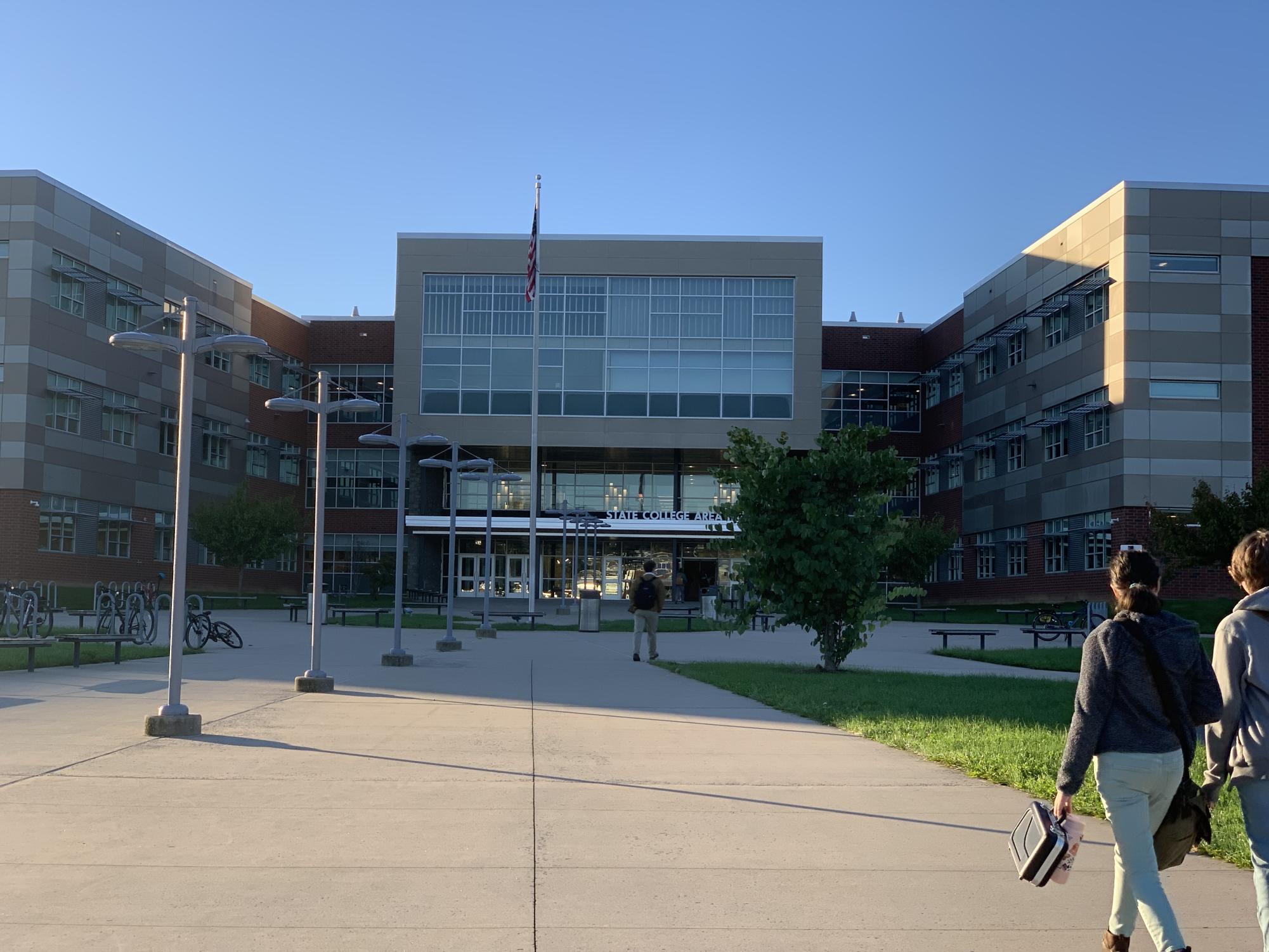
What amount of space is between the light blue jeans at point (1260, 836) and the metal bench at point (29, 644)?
16.5 metres

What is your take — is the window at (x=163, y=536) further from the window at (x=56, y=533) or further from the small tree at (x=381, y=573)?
the small tree at (x=381, y=573)

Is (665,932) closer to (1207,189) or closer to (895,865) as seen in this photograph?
(895,865)

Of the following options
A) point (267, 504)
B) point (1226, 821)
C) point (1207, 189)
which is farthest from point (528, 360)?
point (1226, 821)

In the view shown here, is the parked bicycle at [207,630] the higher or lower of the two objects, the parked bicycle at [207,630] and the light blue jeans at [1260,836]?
the lower

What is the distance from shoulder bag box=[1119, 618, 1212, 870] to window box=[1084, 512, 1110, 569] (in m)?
48.5

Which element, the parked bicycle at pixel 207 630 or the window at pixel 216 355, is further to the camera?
the window at pixel 216 355

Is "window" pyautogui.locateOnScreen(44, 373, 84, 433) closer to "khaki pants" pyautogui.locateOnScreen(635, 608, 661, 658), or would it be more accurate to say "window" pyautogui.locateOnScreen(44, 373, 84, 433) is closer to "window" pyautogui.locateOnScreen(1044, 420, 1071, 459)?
"khaki pants" pyautogui.locateOnScreen(635, 608, 661, 658)

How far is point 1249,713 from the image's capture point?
15.9ft

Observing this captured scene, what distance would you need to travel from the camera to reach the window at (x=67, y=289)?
2093 inches

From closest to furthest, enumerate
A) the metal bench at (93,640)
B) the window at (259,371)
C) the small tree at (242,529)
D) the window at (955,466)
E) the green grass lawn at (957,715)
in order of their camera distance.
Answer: the green grass lawn at (957,715) < the metal bench at (93,640) < the small tree at (242,529) < the window at (955,466) < the window at (259,371)

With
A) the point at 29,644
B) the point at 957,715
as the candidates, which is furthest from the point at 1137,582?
the point at 29,644

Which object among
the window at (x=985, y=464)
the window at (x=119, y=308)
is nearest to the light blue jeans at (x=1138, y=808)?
the window at (x=119, y=308)

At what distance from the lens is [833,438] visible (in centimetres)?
2066

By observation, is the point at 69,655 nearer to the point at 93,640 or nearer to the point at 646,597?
the point at 93,640
